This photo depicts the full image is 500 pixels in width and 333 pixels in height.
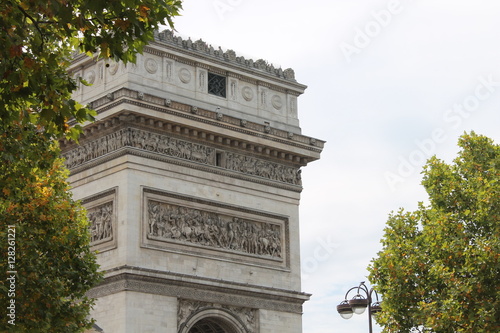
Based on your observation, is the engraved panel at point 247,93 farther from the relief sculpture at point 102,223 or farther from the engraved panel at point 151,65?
the relief sculpture at point 102,223

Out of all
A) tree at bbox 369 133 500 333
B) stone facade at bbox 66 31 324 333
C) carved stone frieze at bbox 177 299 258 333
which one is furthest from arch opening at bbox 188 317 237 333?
tree at bbox 369 133 500 333

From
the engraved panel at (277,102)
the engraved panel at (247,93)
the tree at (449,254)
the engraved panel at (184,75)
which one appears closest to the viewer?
the tree at (449,254)

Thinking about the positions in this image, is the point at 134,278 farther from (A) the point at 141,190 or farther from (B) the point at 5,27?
(B) the point at 5,27

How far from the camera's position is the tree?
2756 cm

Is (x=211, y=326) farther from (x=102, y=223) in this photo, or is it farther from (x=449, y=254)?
(x=449, y=254)

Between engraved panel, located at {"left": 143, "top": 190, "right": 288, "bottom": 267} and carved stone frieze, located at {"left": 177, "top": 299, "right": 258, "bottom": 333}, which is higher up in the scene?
engraved panel, located at {"left": 143, "top": 190, "right": 288, "bottom": 267}

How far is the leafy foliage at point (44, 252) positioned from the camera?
22.7m

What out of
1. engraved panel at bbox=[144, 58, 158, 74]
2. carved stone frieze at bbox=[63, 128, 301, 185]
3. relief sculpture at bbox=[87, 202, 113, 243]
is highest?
engraved panel at bbox=[144, 58, 158, 74]

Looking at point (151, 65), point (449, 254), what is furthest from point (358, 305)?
point (151, 65)

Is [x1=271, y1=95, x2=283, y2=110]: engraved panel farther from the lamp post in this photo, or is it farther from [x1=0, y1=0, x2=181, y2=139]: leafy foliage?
[x1=0, y1=0, x2=181, y2=139]: leafy foliage

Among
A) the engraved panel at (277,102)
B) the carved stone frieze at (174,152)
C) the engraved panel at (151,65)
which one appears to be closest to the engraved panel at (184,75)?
the engraved panel at (151,65)

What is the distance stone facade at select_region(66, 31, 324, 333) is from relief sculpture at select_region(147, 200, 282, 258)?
0.16 feet

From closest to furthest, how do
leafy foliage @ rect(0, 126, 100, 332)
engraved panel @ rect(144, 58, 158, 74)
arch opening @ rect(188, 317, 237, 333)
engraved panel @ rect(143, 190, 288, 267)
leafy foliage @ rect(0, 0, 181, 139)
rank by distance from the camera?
leafy foliage @ rect(0, 0, 181, 139), leafy foliage @ rect(0, 126, 100, 332), engraved panel @ rect(143, 190, 288, 267), arch opening @ rect(188, 317, 237, 333), engraved panel @ rect(144, 58, 158, 74)

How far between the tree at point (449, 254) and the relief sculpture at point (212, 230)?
8.93 m
